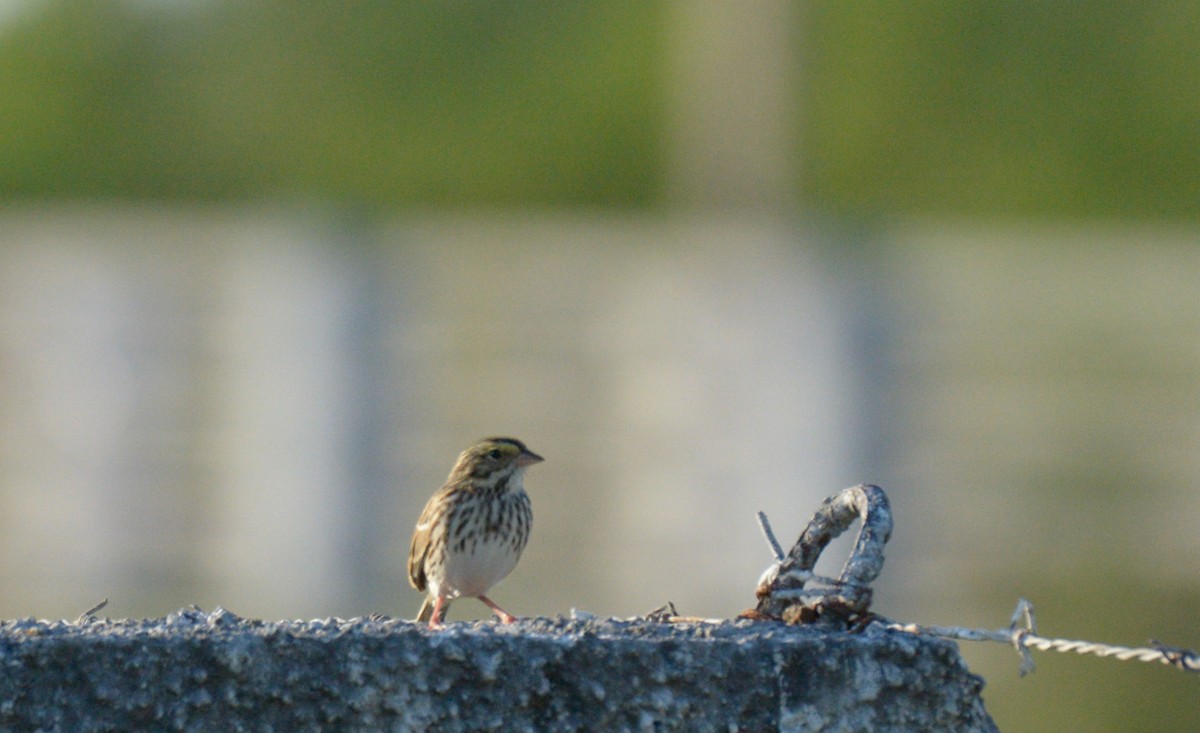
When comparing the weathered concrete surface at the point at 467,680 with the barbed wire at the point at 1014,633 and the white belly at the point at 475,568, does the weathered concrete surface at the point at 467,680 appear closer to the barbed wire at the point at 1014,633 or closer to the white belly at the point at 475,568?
the barbed wire at the point at 1014,633

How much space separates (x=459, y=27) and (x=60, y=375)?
13.0 feet

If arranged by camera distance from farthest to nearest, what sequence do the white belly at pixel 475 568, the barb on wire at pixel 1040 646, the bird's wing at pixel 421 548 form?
1. the bird's wing at pixel 421 548
2. the white belly at pixel 475 568
3. the barb on wire at pixel 1040 646

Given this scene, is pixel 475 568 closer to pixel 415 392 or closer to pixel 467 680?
pixel 467 680

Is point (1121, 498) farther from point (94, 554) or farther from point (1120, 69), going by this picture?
point (94, 554)

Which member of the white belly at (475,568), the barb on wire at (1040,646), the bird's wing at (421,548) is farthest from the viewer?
the bird's wing at (421,548)

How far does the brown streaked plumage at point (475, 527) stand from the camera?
5.29 m

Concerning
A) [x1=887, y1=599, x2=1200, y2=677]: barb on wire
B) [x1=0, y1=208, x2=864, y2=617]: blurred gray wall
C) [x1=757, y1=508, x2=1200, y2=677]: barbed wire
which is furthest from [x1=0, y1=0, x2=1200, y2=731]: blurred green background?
[x1=887, y1=599, x2=1200, y2=677]: barb on wire

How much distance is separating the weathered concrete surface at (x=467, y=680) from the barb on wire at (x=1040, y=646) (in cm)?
4

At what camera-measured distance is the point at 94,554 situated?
15219mm

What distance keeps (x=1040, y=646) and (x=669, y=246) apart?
12.0 meters

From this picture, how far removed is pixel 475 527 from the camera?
209 inches

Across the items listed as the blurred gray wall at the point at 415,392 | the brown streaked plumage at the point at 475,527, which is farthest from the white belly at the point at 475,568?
the blurred gray wall at the point at 415,392

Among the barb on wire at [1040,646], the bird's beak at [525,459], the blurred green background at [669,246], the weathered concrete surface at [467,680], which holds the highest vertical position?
the blurred green background at [669,246]

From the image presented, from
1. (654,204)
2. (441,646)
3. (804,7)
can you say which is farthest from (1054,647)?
(804,7)
